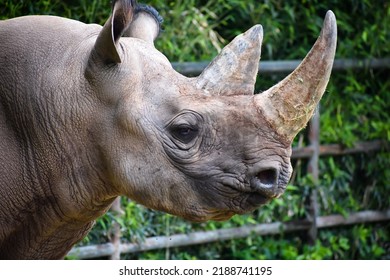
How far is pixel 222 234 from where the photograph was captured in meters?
9.18

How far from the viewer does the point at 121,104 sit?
15.0 ft

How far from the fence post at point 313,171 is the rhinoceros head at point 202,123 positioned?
17.3ft

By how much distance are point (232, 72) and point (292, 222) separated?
554cm

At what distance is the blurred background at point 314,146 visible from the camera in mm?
9016

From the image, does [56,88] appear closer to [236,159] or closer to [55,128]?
[55,128]

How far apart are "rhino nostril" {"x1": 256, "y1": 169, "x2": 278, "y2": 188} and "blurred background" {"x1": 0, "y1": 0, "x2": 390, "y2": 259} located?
4254mm

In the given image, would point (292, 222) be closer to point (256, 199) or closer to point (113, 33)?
point (256, 199)

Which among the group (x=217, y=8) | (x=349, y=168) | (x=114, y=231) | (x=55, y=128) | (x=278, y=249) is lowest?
(x=55, y=128)

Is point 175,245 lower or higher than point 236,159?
higher

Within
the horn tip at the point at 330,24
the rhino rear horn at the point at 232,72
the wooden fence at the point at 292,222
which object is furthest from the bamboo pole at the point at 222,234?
the horn tip at the point at 330,24

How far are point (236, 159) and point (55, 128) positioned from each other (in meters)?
0.94

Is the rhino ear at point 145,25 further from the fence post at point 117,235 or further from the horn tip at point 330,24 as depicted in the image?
the fence post at point 117,235
